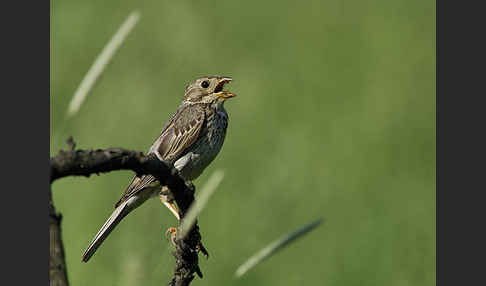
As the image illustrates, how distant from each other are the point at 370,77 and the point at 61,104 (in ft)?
15.3

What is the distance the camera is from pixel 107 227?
5.78 metres

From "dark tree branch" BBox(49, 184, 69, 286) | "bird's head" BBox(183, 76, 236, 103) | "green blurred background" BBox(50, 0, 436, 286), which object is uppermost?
"dark tree branch" BBox(49, 184, 69, 286)

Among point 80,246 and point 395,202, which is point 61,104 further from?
point 395,202

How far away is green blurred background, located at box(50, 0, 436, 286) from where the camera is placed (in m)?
9.46

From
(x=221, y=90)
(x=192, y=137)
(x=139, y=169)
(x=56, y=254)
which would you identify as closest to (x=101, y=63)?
(x=56, y=254)

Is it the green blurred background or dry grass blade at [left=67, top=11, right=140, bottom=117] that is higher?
dry grass blade at [left=67, top=11, right=140, bottom=117]

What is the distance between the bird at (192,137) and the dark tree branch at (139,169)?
1947 millimetres

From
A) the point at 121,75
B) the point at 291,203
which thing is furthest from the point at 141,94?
the point at 291,203

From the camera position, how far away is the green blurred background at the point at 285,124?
31.0 feet

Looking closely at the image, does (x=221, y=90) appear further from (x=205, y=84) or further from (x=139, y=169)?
(x=139, y=169)

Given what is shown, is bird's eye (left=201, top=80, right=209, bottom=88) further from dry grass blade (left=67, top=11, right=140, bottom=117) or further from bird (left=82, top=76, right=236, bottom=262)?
dry grass blade (left=67, top=11, right=140, bottom=117)

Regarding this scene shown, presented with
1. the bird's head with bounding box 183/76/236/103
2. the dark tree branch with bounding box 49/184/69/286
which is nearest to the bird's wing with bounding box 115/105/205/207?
the bird's head with bounding box 183/76/236/103

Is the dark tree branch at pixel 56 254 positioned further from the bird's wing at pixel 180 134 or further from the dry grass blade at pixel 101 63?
the bird's wing at pixel 180 134

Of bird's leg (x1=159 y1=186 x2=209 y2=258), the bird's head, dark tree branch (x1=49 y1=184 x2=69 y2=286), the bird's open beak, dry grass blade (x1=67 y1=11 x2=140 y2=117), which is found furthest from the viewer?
the bird's head
